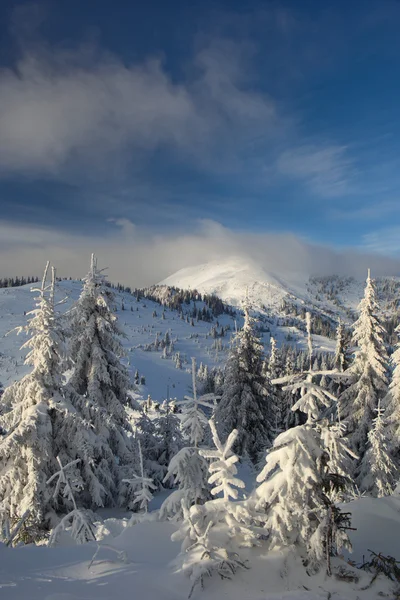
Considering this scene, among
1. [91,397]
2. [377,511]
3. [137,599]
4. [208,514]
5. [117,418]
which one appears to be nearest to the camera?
[137,599]

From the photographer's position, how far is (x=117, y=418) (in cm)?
1752

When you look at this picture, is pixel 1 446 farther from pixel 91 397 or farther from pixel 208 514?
pixel 208 514

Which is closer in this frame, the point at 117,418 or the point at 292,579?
the point at 292,579

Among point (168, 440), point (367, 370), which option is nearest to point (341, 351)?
point (367, 370)

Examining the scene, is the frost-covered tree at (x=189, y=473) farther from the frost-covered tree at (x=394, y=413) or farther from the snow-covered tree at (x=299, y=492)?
the frost-covered tree at (x=394, y=413)

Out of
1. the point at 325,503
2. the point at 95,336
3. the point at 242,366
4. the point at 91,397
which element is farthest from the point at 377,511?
the point at 242,366

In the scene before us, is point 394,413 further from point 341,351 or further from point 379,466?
point 341,351

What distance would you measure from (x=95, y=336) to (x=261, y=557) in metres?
13.0

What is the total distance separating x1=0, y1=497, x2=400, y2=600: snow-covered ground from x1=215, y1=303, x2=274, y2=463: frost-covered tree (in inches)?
717

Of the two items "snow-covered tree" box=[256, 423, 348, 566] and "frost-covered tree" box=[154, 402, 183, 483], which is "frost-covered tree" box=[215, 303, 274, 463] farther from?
"snow-covered tree" box=[256, 423, 348, 566]

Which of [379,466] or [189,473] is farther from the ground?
[189,473]

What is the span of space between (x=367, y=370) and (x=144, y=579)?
21.6 metres

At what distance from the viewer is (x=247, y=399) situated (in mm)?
25281

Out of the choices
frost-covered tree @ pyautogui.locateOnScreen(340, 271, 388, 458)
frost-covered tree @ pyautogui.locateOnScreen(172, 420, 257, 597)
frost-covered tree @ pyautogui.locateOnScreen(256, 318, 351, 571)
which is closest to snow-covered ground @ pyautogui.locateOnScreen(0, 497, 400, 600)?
frost-covered tree @ pyautogui.locateOnScreen(172, 420, 257, 597)
